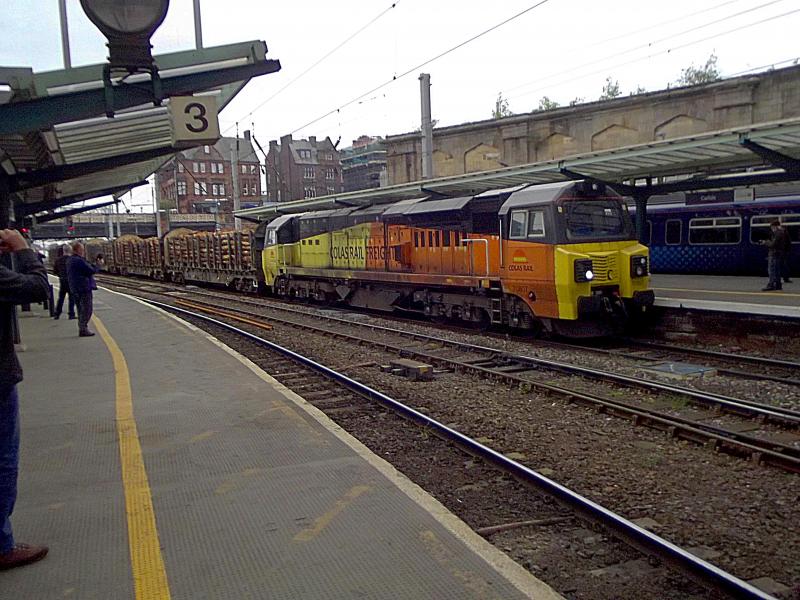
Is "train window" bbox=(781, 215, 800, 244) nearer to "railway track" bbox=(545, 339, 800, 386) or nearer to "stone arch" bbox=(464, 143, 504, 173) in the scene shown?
"railway track" bbox=(545, 339, 800, 386)

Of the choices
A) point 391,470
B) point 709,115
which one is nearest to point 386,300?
point 391,470

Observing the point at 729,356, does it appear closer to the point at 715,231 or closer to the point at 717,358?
the point at 717,358

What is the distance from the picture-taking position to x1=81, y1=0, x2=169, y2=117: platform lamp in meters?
7.00

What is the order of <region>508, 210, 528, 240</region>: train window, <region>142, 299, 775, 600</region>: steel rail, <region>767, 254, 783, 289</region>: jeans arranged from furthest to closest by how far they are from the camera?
<region>767, 254, 783, 289</region>: jeans
<region>508, 210, 528, 240</region>: train window
<region>142, 299, 775, 600</region>: steel rail

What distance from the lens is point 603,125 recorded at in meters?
33.3

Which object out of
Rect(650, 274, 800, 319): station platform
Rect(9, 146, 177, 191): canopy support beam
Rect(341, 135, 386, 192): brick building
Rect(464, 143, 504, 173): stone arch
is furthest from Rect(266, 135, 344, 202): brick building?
Rect(9, 146, 177, 191): canopy support beam

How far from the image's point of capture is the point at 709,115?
29328mm

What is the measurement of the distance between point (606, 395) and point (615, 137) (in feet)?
88.3

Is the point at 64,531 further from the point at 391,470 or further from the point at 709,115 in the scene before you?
the point at 709,115

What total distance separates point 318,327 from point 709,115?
21.5 m

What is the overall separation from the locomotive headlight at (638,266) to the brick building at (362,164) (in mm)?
89431

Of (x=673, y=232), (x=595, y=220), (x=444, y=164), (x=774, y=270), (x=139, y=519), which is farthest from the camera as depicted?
(x=444, y=164)

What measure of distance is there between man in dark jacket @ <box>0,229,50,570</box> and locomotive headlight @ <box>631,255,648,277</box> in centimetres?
1124

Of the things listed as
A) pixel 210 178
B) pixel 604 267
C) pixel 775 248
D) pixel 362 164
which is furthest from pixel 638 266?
pixel 362 164
